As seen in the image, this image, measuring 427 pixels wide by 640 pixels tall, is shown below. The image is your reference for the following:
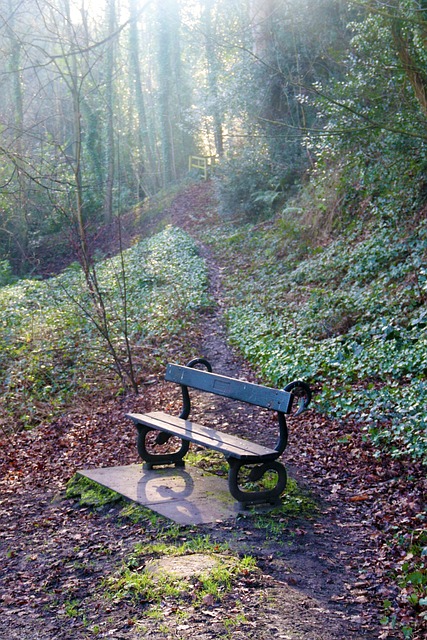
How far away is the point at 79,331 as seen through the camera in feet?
44.0

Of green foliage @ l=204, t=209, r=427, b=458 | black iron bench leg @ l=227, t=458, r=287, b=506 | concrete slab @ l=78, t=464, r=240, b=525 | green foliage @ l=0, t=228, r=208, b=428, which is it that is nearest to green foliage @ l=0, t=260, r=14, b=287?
green foliage @ l=0, t=228, r=208, b=428

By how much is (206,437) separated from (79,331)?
321 inches

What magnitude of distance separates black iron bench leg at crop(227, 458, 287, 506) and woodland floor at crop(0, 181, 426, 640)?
0.22m

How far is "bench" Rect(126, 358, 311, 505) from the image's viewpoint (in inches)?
205

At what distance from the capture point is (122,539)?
4.88 metres

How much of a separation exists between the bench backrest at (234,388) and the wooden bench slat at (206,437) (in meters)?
0.35

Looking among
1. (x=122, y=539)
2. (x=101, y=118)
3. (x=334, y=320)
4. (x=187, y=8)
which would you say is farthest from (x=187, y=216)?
(x=122, y=539)

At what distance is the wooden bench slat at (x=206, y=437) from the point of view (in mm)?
5199

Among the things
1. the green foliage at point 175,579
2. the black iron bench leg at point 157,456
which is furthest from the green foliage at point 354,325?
the green foliage at point 175,579

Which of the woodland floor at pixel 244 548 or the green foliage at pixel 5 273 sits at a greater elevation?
the green foliage at pixel 5 273

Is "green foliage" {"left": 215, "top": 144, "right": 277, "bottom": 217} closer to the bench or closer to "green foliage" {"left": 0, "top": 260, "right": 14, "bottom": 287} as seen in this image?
"green foliage" {"left": 0, "top": 260, "right": 14, "bottom": 287}

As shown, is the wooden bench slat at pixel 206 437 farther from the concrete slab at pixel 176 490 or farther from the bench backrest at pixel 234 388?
the concrete slab at pixel 176 490

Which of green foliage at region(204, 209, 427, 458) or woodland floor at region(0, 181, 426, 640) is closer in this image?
woodland floor at region(0, 181, 426, 640)

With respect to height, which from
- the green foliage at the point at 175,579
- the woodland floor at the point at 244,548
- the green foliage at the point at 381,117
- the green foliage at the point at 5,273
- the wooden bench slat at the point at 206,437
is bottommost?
the woodland floor at the point at 244,548
